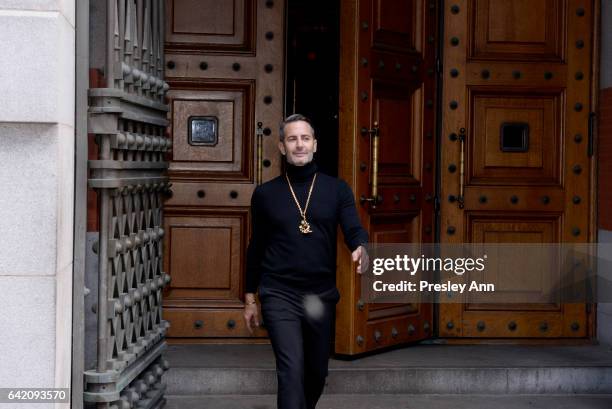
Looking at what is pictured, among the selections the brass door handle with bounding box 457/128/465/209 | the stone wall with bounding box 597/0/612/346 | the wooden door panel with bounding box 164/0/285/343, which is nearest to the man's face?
the wooden door panel with bounding box 164/0/285/343

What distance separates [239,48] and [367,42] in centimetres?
90

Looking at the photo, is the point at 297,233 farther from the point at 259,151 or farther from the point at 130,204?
the point at 259,151

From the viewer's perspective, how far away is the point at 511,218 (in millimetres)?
Result: 7277

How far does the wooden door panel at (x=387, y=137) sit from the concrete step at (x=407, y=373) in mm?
273

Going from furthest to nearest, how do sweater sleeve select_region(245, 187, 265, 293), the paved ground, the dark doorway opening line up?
the dark doorway opening, the paved ground, sweater sleeve select_region(245, 187, 265, 293)

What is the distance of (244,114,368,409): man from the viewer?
4.77m

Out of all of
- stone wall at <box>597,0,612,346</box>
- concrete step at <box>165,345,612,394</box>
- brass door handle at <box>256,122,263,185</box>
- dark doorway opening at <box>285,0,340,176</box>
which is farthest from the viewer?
dark doorway opening at <box>285,0,340,176</box>

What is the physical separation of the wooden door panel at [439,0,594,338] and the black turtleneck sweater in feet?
8.01

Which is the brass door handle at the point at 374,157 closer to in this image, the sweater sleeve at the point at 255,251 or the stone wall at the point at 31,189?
the sweater sleeve at the point at 255,251

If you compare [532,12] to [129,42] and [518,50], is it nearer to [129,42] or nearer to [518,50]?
[518,50]

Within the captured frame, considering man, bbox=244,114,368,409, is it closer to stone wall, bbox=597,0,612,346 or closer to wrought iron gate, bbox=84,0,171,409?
wrought iron gate, bbox=84,0,171,409

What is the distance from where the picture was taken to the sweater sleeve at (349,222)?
4.86m

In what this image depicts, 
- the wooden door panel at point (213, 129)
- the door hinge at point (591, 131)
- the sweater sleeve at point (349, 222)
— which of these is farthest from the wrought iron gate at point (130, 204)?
the door hinge at point (591, 131)

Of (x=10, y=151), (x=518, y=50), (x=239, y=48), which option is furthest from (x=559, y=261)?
(x=10, y=151)
